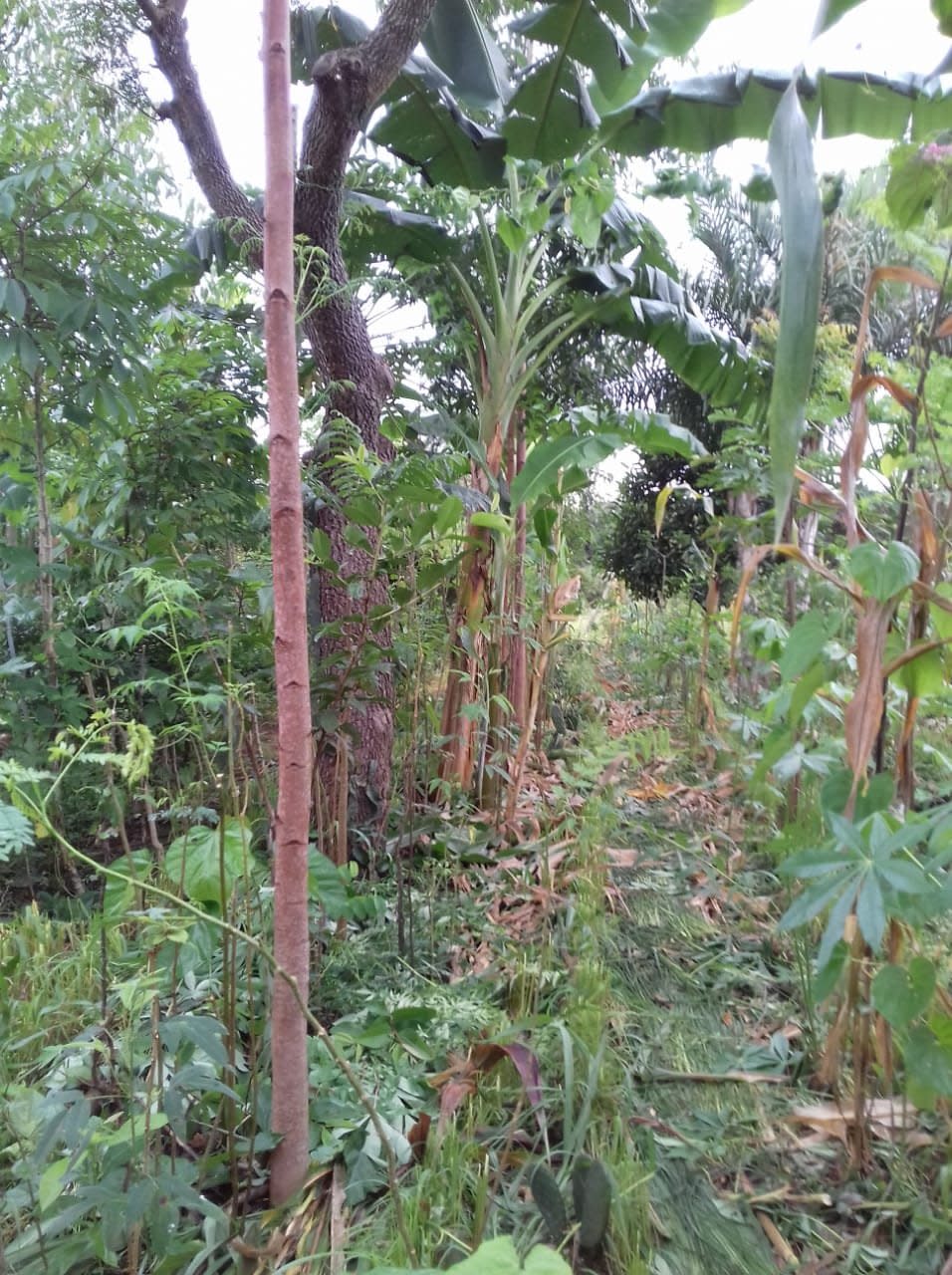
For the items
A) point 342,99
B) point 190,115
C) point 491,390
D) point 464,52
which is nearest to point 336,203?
point 342,99

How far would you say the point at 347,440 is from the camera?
178 cm

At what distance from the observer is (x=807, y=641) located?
3.24 feet

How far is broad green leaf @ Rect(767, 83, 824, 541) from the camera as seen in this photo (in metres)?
0.47

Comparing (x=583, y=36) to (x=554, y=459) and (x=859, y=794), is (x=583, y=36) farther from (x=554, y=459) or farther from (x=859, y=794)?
(x=859, y=794)

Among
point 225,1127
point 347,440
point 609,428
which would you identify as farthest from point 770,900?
point 609,428

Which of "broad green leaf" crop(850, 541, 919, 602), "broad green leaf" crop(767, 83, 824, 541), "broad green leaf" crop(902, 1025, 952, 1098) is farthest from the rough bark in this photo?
"broad green leaf" crop(767, 83, 824, 541)

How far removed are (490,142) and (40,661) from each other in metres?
2.46

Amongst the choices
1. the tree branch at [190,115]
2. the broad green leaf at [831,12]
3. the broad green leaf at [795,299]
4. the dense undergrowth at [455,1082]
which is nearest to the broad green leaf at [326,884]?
the dense undergrowth at [455,1082]

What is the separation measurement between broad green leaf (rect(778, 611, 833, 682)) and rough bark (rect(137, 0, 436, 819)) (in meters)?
1.05

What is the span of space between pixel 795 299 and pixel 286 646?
2.11 feet

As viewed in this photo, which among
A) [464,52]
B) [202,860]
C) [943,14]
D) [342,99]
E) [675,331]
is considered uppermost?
[464,52]

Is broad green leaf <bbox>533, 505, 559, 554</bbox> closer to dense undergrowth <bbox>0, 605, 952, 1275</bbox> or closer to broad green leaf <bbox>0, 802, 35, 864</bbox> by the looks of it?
dense undergrowth <bbox>0, 605, 952, 1275</bbox>

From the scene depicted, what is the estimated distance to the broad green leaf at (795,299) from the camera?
1.55 feet

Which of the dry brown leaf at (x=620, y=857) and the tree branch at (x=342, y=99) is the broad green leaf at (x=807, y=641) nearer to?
the dry brown leaf at (x=620, y=857)
